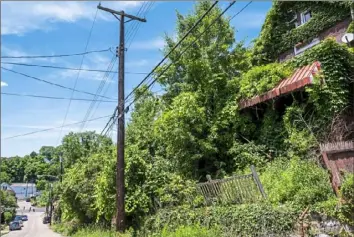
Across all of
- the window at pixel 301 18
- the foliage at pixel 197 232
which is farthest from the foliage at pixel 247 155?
the window at pixel 301 18

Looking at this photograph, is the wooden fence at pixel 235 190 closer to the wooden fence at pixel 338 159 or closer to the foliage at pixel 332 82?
the wooden fence at pixel 338 159

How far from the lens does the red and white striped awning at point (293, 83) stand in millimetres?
13102

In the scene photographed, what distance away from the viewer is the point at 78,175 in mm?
25281

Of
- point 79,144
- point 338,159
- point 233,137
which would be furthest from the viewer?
point 79,144

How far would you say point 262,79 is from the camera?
1550 cm

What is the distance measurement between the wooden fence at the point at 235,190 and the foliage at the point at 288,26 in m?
9.11

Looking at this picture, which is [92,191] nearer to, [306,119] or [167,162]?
[167,162]

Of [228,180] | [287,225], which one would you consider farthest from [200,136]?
[287,225]

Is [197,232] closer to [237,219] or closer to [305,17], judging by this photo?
[237,219]

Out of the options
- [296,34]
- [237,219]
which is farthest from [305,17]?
[237,219]

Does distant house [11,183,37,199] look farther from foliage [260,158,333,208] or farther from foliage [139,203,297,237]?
foliage [260,158,333,208]

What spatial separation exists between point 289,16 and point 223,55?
12.4 feet

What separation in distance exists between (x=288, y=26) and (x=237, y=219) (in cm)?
1205

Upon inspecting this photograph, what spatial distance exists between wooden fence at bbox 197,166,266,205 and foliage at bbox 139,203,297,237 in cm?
52
